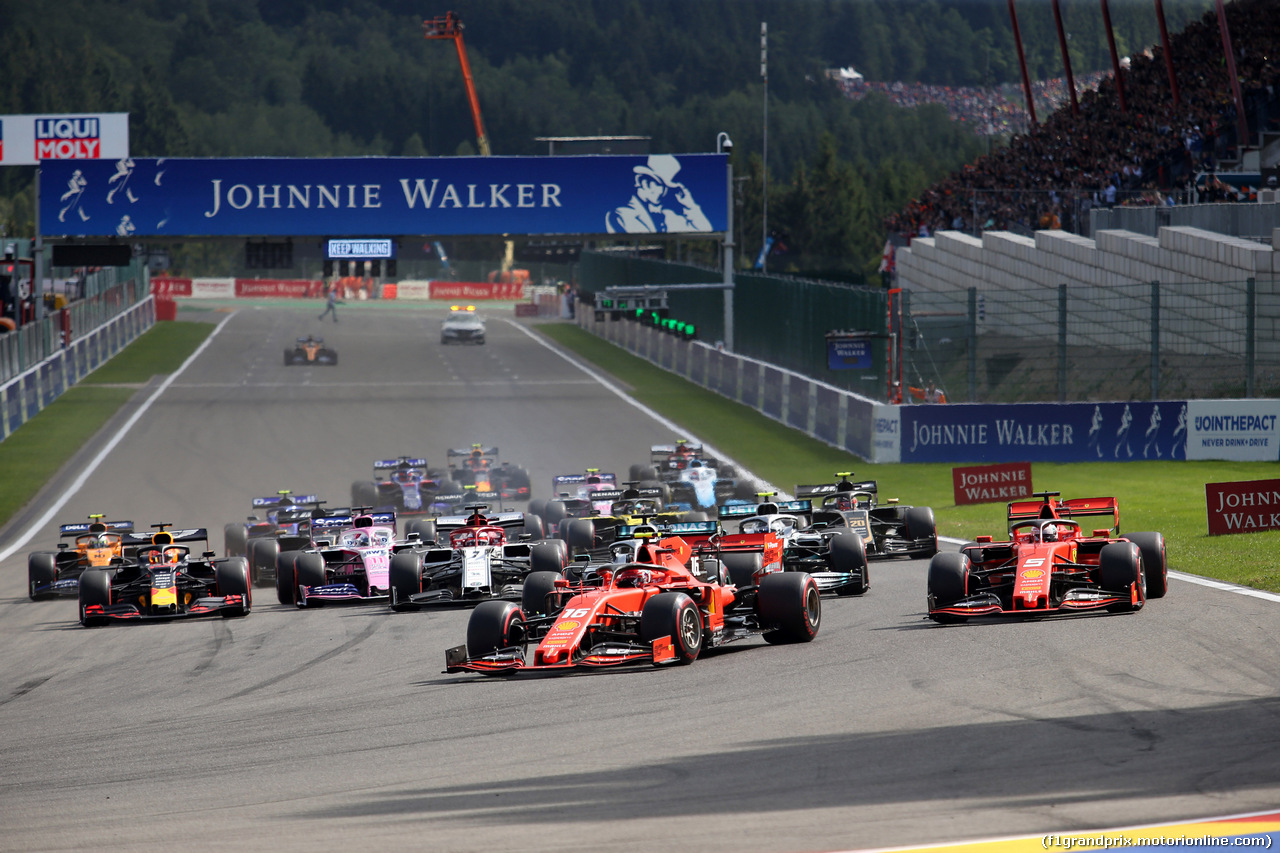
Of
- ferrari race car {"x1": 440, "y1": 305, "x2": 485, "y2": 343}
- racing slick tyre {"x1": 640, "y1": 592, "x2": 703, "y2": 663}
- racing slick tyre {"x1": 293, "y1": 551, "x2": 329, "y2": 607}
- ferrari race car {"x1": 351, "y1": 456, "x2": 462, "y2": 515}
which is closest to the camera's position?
racing slick tyre {"x1": 640, "y1": 592, "x2": 703, "y2": 663}

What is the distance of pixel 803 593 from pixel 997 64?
194 meters

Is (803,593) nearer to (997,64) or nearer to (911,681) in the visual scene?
(911,681)

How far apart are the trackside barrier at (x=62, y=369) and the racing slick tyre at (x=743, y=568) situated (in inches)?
1052

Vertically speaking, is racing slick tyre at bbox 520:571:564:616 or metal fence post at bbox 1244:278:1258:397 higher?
metal fence post at bbox 1244:278:1258:397

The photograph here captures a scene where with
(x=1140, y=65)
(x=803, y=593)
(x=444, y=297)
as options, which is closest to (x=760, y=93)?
(x=444, y=297)

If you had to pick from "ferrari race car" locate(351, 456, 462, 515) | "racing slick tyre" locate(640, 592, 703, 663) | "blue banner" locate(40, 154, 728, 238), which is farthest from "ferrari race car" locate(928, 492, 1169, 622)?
"blue banner" locate(40, 154, 728, 238)

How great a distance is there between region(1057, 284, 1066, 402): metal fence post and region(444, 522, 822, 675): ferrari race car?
58.7 feet

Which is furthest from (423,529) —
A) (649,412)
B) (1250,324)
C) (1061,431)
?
(649,412)

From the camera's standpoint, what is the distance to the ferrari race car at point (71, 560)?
20.0 m

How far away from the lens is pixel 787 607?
13516mm

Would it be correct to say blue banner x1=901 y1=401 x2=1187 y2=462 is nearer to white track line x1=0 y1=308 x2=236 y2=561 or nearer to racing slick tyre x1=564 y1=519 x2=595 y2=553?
racing slick tyre x1=564 y1=519 x2=595 y2=553

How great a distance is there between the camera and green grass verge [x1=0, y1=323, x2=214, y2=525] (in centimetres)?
3247

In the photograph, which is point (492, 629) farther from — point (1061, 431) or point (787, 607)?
point (1061, 431)

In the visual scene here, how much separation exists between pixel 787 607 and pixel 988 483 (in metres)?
12.2
